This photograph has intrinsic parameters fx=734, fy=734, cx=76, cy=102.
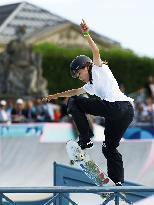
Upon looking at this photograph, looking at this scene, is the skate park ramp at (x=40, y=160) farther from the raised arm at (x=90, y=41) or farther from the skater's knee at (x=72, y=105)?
the raised arm at (x=90, y=41)

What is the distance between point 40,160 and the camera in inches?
583

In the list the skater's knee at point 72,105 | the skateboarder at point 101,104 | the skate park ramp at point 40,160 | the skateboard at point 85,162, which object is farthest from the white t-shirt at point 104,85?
the skate park ramp at point 40,160

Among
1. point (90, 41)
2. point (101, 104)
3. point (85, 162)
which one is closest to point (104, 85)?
point (101, 104)

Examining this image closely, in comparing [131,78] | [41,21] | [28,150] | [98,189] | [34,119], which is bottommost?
[98,189]

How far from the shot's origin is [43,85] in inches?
1486

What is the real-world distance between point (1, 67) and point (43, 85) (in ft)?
7.75

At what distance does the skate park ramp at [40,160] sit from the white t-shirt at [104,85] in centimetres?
541

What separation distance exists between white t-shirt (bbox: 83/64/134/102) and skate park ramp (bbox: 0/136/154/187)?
5407 millimetres

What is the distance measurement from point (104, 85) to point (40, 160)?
779cm

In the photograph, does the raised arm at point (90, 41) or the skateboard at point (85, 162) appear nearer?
the raised arm at point (90, 41)

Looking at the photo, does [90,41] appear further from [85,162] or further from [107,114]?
[85,162]

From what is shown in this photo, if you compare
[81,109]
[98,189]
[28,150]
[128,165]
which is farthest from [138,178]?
[98,189]

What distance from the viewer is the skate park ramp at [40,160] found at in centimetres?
1317

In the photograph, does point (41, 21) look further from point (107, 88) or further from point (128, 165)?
point (107, 88)
